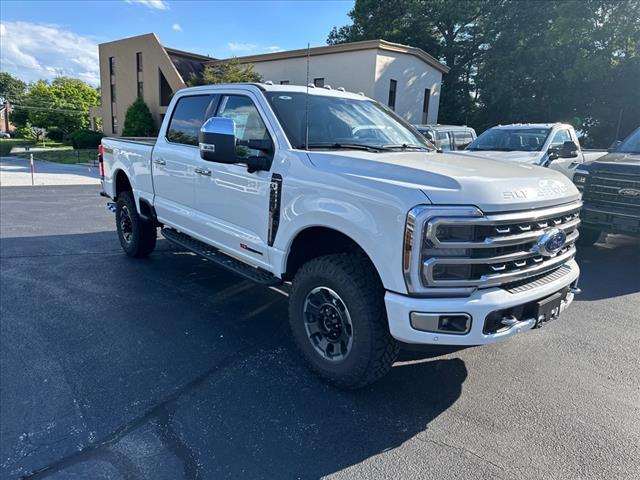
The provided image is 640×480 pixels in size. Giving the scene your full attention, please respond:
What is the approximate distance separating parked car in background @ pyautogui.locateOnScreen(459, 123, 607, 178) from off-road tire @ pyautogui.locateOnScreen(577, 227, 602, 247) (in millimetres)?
1485

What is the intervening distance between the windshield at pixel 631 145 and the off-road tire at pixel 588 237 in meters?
1.45

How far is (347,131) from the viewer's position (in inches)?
154

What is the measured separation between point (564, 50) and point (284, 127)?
26686 mm

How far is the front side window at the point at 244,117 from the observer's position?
377 cm

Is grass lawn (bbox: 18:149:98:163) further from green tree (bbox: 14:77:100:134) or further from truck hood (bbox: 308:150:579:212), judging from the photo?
truck hood (bbox: 308:150:579:212)

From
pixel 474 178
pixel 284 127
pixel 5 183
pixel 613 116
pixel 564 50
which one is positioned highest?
pixel 564 50

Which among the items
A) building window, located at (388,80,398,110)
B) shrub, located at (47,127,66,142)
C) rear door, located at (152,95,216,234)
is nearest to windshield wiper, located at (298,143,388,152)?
rear door, located at (152,95,216,234)

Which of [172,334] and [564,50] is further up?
[564,50]

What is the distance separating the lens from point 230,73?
24422 mm

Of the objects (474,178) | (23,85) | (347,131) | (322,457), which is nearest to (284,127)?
(347,131)

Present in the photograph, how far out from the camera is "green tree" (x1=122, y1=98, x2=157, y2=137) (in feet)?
96.0

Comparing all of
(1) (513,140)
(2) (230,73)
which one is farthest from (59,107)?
(1) (513,140)

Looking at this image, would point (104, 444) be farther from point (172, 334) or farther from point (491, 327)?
point (491, 327)

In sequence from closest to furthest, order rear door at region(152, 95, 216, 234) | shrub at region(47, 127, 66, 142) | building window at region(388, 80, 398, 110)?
rear door at region(152, 95, 216, 234) → building window at region(388, 80, 398, 110) → shrub at region(47, 127, 66, 142)
